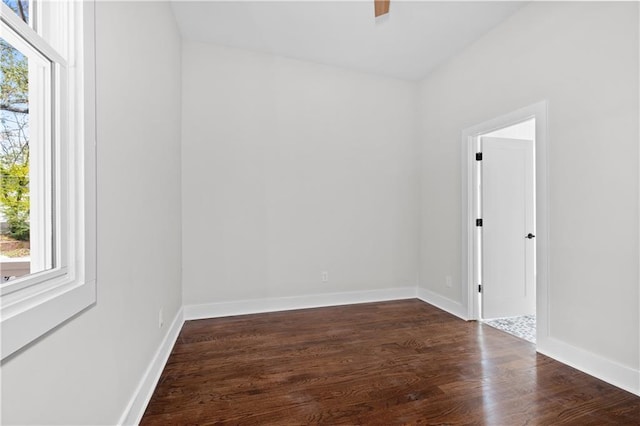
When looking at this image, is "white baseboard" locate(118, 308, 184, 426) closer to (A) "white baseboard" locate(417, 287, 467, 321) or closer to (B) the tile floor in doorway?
(A) "white baseboard" locate(417, 287, 467, 321)

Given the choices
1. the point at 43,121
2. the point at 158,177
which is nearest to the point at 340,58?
the point at 158,177

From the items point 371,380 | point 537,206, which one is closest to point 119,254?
point 371,380

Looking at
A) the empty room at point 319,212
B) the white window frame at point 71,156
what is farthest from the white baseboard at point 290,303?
the white window frame at point 71,156

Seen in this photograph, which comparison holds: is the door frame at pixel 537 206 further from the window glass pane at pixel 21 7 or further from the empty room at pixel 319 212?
the window glass pane at pixel 21 7

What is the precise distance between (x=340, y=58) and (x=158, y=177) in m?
2.50

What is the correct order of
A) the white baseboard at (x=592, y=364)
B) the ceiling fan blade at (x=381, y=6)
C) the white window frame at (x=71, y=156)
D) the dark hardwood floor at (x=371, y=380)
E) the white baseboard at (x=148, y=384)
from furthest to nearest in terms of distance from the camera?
the ceiling fan blade at (x=381, y=6) → the white baseboard at (x=592, y=364) → the dark hardwood floor at (x=371, y=380) → the white baseboard at (x=148, y=384) → the white window frame at (x=71, y=156)

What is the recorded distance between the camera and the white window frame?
1023 millimetres

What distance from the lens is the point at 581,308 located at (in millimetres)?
2256

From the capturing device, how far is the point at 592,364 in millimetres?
2160

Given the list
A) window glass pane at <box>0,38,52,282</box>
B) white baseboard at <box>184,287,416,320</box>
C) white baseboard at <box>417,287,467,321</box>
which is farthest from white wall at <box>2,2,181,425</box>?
white baseboard at <box>417,287,467,321</box>

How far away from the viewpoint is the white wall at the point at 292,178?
3.30 metres

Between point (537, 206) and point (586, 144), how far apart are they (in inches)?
23.2

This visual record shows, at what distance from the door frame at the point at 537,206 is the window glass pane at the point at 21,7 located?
313 cm

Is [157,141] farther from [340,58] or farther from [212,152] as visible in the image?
[340,58]
